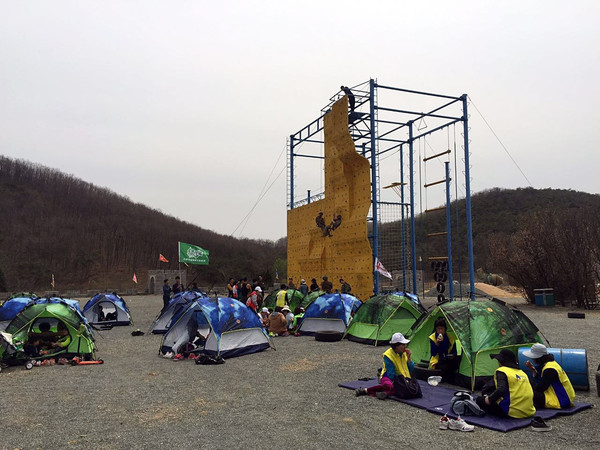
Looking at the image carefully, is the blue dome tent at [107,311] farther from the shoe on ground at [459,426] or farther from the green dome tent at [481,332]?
the shoe on ground at [459,426]

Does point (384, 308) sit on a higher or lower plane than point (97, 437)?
higher

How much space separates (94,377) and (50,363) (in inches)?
88.9

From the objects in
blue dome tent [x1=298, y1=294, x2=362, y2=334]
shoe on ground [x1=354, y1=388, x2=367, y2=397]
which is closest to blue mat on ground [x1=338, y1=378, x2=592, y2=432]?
shoe on ground [x1=354, y1=388, x2=367, y2=397]

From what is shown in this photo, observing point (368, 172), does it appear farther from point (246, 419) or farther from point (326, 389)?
point (246, 419)

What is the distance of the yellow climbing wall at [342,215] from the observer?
71.1 ft

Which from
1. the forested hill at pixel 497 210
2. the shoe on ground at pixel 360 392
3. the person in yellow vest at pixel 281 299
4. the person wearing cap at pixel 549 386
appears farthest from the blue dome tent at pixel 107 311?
the forested hill at pixel 497 210

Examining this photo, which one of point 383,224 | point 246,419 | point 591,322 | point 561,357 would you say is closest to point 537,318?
point 591,322

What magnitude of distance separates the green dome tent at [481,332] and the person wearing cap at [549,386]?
1.52 metres

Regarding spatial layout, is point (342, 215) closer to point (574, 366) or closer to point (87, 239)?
point (574, 366)

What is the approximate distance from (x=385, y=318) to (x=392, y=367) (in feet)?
18.3

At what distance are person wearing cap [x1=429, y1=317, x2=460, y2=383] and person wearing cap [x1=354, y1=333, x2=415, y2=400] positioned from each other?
Result: 1326 mm

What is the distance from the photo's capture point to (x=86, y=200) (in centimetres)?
10544

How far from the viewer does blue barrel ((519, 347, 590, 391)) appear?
815 centimetres

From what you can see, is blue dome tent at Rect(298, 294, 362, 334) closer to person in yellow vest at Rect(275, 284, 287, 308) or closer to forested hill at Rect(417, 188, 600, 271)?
person in yellow vest at Rect(275, 284, 287, 308)
